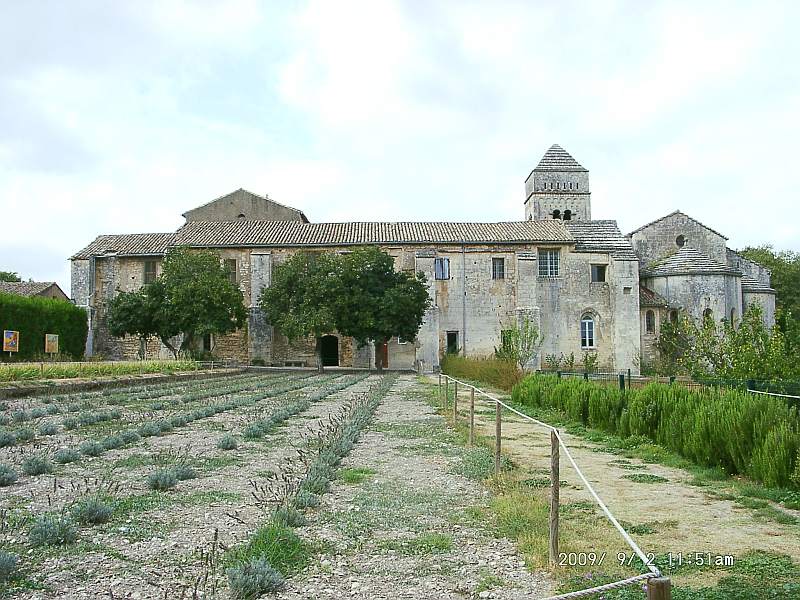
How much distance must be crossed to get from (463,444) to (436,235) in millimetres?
31649

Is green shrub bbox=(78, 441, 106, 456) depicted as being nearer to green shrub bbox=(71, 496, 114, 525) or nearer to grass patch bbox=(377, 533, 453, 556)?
green shrub bbox=(71, 496, 114, 525)

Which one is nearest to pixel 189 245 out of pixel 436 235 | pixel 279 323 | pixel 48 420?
pixel 279 323

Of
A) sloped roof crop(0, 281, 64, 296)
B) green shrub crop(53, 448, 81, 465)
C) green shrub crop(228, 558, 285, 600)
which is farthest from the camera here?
sloped roof crop(0, 281, 64, 296)

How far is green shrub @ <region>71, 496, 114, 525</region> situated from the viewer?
5.86m

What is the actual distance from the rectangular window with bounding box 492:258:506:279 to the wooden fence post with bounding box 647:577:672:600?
38458mm

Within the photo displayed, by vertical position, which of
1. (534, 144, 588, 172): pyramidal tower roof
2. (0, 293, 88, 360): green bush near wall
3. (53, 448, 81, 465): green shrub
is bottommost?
(53, 448, 81, 465): green shrub

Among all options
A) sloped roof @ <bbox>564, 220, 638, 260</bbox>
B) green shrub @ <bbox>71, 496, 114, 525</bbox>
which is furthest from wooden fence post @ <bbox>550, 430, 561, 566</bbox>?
sloped roof @ <bbox>564, 220, 638, 260</bbox>

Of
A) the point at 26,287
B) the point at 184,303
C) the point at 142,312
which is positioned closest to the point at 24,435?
the point at 184,303

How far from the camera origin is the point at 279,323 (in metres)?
35.3

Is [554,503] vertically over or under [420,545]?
over

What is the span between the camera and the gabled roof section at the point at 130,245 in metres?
41.2

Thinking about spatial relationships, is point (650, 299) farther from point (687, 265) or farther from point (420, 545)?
point (420, 545)

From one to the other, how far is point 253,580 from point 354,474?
12.0 feet

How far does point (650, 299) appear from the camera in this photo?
40.6m
